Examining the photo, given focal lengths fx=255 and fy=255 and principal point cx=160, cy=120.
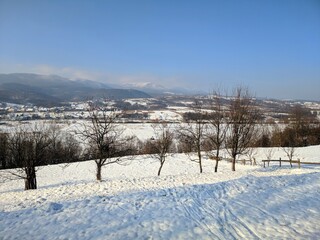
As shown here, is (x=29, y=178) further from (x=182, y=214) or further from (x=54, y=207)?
(x=182, y=214)

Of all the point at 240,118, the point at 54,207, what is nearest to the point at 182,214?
the point at 54,207

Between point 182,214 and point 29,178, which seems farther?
point 29,178

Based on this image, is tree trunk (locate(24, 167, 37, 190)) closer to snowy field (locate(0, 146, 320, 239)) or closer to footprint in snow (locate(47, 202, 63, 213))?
snowy field (locate(0, 146, 320, 239))

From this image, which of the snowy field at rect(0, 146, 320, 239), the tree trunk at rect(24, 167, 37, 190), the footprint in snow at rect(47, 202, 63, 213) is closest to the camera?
the snowy field at rect(0, 146, 320, 239)

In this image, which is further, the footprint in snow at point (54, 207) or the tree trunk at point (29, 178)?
the tree trunk at point (29, 178)

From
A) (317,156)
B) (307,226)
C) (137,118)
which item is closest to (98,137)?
(307,226)

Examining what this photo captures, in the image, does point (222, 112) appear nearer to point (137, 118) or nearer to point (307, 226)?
point (307, 226)

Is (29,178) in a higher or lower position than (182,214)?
lower

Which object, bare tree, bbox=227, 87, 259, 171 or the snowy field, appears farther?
bare tree, bbox=227, 87, 259, 171

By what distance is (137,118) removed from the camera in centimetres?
10988

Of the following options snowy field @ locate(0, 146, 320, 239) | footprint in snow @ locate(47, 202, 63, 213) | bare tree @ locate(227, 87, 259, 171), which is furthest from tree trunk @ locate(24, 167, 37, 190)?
bare tree @ locate(227, 87, 259, 171)

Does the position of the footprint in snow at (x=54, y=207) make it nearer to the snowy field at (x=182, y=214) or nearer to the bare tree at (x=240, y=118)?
the snowy field at (x=182, y=214)

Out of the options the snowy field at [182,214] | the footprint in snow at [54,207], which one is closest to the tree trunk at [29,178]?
the snowy field at [182,214]

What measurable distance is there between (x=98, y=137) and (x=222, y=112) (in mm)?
11055
